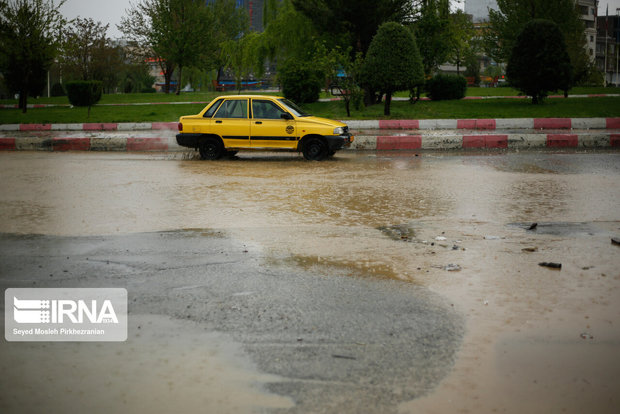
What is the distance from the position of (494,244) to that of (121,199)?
4919 millimetres

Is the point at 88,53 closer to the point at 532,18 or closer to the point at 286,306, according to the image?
the point at 532,18

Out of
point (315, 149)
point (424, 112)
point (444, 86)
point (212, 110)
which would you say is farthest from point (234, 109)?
point (444, 86)

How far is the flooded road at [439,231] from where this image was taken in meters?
3.18

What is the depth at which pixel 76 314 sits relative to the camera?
4109mm

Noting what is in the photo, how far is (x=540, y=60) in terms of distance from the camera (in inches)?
979

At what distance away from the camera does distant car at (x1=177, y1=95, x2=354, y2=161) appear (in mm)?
13867

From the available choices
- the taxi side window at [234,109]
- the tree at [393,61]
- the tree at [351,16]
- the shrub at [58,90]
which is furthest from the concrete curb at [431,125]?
the shrub at [58,90]

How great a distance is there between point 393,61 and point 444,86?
861cm

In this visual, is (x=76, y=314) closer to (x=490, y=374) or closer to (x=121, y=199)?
(x=490, y=374)

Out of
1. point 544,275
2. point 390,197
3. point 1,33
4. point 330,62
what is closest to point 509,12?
point 330,62

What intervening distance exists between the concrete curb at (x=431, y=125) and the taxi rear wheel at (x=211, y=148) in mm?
8305

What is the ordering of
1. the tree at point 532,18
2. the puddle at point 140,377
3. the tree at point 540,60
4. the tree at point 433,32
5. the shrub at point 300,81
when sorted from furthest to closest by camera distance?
the tree at point 532,18
the tree at point 433,32
the shrub at point 300,81
the tree at point 540,60
the puddle at point 140,377

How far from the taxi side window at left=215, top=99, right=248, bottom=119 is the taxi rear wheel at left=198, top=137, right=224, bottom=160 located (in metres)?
0.55

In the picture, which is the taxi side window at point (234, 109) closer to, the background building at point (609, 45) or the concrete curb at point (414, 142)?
the concrete curb at point (414, 142)
